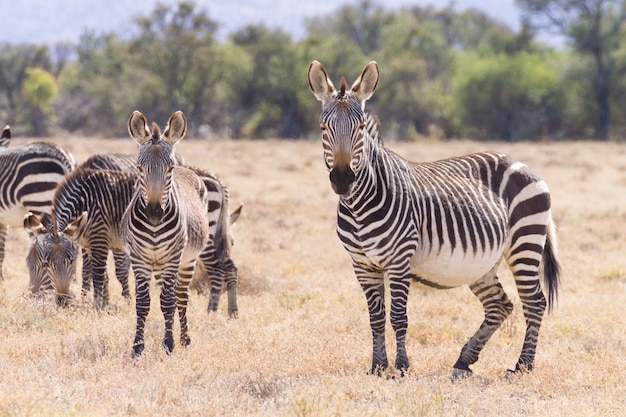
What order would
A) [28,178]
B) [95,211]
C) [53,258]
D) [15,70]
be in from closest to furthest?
[53,258] < [95,211] < [28,178] < [15,70]

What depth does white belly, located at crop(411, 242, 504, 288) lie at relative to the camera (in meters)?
7.01

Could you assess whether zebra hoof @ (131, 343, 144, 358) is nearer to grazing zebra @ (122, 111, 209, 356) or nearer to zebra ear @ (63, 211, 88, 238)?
grazing zebra @ (122, 111, 209, 356)

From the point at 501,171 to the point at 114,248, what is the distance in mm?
4933

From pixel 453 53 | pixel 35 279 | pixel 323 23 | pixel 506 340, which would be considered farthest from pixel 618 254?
pixel 323 23

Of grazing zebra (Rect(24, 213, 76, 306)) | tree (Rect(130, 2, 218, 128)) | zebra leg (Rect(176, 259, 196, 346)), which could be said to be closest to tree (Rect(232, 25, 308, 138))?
tree (Rect(130, 2, 218, 128))

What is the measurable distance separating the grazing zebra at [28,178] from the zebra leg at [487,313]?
6.04 meters

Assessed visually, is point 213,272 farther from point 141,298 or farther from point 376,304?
point 376,304

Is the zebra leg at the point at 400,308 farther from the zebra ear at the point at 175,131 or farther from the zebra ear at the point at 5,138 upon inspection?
the zebra ear at the point at 5,138

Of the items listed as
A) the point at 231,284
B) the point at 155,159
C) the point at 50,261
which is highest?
the point at 155,159

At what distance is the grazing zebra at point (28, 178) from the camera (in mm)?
10859

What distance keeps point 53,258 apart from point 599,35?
4734cm

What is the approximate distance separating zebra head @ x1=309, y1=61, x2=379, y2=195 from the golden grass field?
171cm

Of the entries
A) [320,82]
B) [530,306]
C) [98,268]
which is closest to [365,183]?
[320,82]

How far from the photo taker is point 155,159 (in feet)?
23.0
